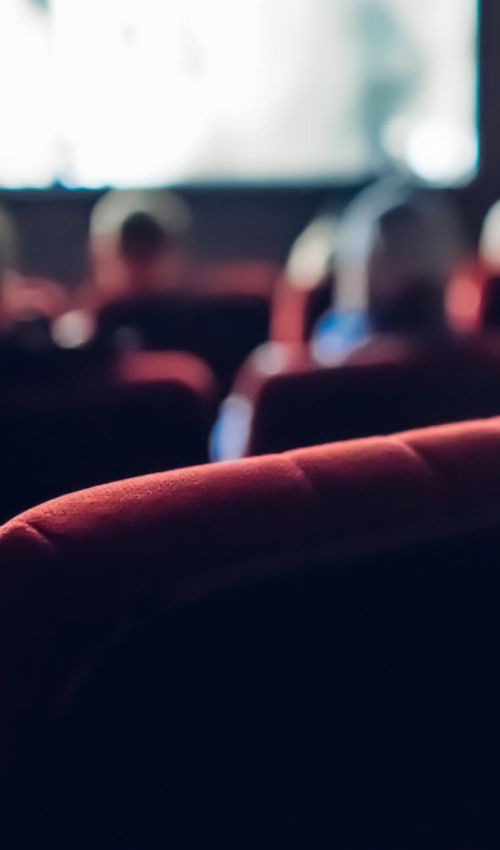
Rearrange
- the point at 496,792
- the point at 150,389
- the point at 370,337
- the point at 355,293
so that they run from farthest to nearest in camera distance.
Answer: the point at 355,293, the point at 370,337, the point at 150,389, the point at 496,792

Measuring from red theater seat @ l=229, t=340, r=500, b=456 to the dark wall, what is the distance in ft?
15.9

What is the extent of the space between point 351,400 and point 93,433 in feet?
1.12

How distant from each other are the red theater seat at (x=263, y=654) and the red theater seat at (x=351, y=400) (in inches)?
28.9

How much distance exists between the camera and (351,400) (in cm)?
146

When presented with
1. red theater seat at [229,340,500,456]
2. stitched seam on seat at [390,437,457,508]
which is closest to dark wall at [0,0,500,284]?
red theater seat at [229,340,500,456]

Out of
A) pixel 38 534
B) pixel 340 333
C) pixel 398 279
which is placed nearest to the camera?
pixel 38 534

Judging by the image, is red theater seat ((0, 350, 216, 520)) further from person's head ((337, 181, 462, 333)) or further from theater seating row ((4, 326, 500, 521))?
person's head ((337, 181, 462, 333))

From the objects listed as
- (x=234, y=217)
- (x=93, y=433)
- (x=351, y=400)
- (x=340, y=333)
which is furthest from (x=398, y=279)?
(x=234, y=217)

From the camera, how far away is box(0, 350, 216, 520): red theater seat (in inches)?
55.5

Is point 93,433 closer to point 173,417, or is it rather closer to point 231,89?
point 173,417

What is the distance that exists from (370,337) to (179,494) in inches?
68.2

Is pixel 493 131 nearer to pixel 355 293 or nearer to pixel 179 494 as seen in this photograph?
pixel 355 293

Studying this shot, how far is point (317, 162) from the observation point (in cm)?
414

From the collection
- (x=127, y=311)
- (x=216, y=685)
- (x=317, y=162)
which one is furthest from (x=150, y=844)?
(x=317, y=162)
